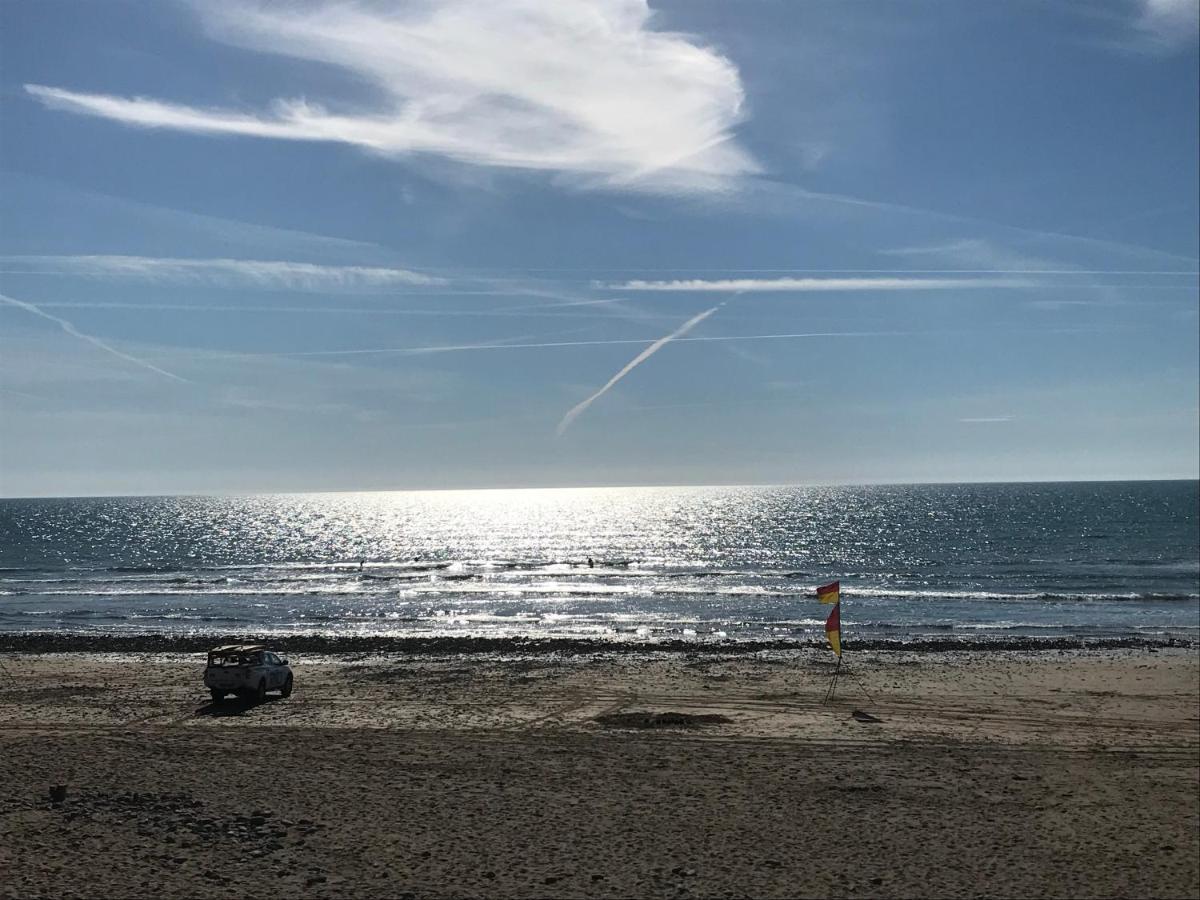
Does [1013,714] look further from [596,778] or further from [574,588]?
[574,588]

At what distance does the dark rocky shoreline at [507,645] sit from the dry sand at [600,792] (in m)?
11.3

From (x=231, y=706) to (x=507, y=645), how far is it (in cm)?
1768

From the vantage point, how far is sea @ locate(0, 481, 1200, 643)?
5281 cm

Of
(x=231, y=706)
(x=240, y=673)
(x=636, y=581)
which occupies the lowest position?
(x=636, y=581)

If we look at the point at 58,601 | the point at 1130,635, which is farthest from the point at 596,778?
the point at 58,601

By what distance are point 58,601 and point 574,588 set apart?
116ft

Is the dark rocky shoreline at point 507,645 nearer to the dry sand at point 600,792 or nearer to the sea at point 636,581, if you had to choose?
the sea at point 636,581

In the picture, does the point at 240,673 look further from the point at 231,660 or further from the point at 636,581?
the point at 636,581

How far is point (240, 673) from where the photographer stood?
27.5 meters

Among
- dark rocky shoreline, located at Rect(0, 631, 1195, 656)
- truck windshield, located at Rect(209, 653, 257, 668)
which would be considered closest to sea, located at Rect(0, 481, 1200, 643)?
dark rocky shoreline, located at Rect(0, 631, 1195, 656)

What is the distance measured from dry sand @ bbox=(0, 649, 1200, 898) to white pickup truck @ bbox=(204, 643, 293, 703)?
548mm

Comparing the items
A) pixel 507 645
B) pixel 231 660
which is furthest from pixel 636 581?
pixel 231 660

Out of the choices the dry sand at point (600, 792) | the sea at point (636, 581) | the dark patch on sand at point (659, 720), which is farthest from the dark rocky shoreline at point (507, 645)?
the dark patch on sand at point (659, 720)

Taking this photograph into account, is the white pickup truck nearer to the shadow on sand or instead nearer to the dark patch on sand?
the shadow on sand
